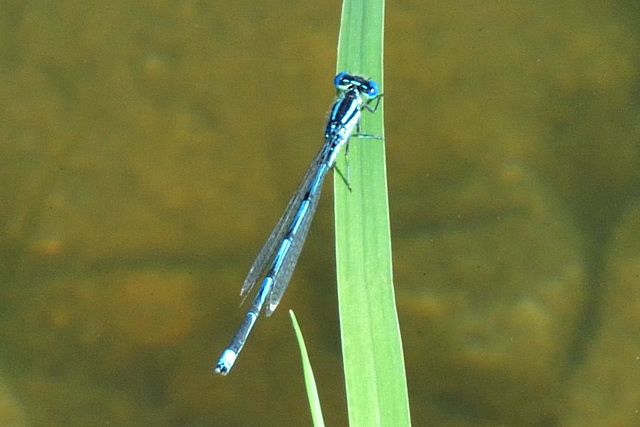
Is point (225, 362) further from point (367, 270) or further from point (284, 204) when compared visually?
point (284, 204)

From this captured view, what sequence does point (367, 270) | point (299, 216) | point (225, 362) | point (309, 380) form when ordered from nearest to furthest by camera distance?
1. point (309, 380)
2. point (367, 270)
3. point (225, 362)
4. point (299, 216)

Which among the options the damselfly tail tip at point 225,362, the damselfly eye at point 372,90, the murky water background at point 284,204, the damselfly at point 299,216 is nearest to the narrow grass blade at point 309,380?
the damselfly tail tip at point 225,362

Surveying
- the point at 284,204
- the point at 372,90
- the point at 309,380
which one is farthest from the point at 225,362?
the point at 372,90

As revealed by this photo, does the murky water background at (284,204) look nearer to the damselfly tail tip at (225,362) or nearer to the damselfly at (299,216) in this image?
the damselfly at (299,216)

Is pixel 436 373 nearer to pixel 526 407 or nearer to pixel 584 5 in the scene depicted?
pixel 526 407

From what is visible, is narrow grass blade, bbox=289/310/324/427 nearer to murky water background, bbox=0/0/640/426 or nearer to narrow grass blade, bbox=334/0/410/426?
narrow grass blade, bbox=334/0/410/426

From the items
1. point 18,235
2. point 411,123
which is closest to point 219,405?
point 18,235
